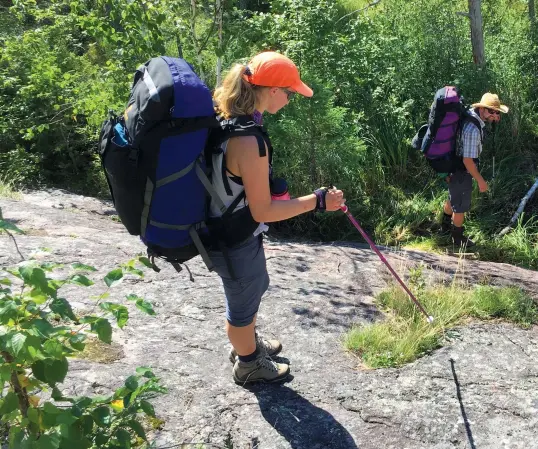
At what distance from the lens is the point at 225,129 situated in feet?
7.74

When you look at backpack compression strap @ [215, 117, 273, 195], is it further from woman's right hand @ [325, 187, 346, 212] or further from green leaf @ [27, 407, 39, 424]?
green leaf @ [27, 407, 39, 424]

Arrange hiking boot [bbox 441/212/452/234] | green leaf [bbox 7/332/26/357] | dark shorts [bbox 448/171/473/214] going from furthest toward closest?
hiking boot [bbox 441/212/452/234]
dark shorts [bbox 448/171/473/214]
green leaf [bbox 7/332/26/357]

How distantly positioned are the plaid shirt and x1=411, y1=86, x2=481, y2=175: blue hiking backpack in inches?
1.9

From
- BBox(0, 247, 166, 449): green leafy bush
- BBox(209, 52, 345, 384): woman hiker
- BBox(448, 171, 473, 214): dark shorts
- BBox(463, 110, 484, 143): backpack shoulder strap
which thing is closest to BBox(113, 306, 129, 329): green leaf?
BBox(0, 247, 166, 449): green leafy bush

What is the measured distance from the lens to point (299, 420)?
2805 mm

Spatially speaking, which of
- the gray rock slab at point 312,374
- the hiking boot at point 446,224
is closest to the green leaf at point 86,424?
the gray rock slab at point 312,374

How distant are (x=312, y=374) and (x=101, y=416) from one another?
5.18 feet

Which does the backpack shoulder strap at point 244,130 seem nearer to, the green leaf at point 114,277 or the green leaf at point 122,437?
the green leaf at point 114,277

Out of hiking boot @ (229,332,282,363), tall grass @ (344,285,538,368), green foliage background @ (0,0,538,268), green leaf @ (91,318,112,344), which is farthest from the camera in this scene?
green foliage background @ (0,0,538,268)

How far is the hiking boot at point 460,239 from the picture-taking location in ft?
20.9

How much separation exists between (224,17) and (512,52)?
460 centimetres

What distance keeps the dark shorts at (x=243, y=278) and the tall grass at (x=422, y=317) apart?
37.6 inches

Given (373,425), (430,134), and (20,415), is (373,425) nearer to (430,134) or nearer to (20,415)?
(20,415)

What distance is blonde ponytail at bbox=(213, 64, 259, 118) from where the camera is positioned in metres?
2.42
